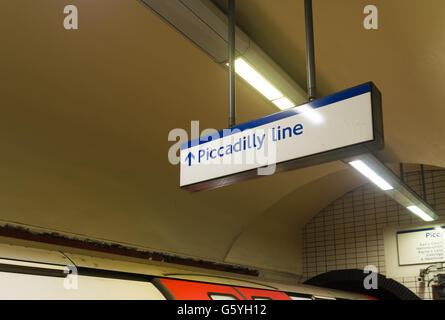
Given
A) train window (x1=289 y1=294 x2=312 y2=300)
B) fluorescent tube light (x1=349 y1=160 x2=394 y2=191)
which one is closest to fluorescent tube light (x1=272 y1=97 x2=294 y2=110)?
fluorescent tube light (x1=349 y1=160 x2=394 y2=191)

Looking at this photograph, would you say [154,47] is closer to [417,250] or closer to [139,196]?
[139,196]

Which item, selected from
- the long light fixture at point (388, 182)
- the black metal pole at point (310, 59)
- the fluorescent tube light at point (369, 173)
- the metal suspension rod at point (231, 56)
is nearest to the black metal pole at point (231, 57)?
the metal suspension rod at point (231, 56)

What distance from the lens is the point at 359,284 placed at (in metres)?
8.20

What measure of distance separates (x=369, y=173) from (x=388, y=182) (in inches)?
20.5

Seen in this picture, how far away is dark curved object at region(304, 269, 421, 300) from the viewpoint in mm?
7535

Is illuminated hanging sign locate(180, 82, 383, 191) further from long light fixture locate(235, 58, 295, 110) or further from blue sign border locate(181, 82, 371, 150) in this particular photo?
long light fixture locate(235, 58, 295, 110)

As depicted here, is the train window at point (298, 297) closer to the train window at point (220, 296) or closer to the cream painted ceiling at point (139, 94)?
the train window at point (220, 296)

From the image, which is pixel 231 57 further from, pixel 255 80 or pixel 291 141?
pixel 291 141

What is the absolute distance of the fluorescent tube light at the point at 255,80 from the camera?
334 cm

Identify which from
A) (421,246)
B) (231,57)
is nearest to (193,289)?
(231,57)

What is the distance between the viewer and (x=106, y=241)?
516cm
